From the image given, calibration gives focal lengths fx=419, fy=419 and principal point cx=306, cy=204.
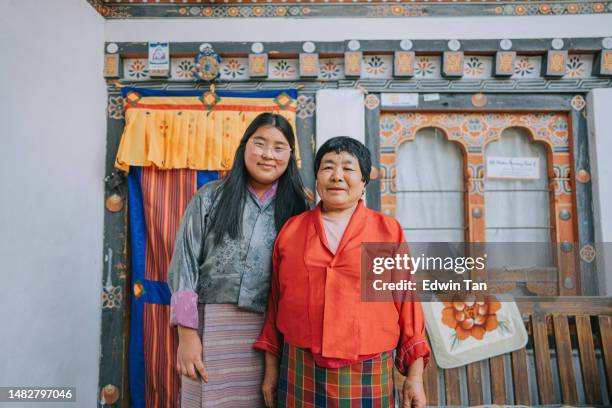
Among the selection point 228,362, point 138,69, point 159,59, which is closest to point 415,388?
point 228,362

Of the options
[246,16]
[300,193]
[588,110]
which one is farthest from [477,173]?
[246,16]

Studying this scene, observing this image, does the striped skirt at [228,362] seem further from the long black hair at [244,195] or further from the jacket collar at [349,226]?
the jacket collar at [349,226]

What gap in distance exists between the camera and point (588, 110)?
2.94 m

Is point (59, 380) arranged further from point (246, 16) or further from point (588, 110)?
point (588, 110)

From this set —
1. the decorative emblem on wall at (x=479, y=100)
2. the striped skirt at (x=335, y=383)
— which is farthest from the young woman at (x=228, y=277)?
the decorative emblem on wall at (x=479, y=100)

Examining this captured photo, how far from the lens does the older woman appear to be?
143 cm

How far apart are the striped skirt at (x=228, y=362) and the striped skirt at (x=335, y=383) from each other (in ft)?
0.49

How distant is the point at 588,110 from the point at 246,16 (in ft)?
8.20

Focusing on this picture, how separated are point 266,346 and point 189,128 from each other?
1780 millimetres

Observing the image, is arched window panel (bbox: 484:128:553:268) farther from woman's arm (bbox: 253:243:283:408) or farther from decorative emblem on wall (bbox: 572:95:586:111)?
woman's arm (bbox: 253:243:283:408)

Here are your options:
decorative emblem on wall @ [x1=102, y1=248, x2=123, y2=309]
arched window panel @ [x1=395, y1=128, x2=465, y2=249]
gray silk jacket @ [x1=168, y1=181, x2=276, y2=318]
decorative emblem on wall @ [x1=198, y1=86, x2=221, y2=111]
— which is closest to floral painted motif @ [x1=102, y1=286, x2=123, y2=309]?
decorative emblem on wall @ [x1=102, y1=248, x2=123, y2=309]

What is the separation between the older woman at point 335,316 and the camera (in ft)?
4.69

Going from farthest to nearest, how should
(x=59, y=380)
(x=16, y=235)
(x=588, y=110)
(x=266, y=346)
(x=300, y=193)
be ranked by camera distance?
(x=588, y=110), (x=59, y=380), (x=16, y=235), (x=300, y=193), (x=266, y=346)

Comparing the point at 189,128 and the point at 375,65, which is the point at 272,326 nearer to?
the point at 189,128
